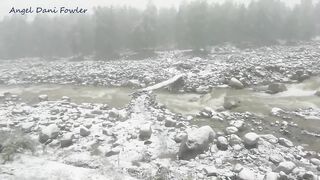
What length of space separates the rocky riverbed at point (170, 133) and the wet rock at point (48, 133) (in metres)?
0.04

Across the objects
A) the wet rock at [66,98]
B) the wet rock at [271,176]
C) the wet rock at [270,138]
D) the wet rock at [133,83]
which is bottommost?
the wet rock at [271,176]

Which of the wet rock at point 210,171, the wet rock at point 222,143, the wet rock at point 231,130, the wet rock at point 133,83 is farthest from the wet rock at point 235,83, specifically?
the wet rock at point 210,171

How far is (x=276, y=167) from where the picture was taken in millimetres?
9898

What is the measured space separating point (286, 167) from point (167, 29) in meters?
32.5

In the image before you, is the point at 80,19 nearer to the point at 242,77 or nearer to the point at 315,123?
the point at 242,77

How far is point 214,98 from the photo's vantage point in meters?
17.2

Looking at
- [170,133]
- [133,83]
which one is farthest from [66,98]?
[170,133]

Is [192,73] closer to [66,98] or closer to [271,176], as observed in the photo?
[66,98]

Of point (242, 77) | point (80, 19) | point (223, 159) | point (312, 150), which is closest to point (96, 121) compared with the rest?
point (223, 159)

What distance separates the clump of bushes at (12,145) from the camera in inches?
394

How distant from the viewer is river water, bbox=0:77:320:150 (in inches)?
599

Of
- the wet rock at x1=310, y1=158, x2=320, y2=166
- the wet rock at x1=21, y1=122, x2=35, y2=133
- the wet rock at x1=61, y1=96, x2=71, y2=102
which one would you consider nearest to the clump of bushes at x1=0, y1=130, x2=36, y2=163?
the wet rock at x1=21, y1=122, x2=35, y2=133

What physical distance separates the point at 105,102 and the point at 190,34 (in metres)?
20.9

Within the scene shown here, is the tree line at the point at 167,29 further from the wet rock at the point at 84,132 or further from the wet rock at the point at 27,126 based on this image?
the wet rock at the point at 84,132
